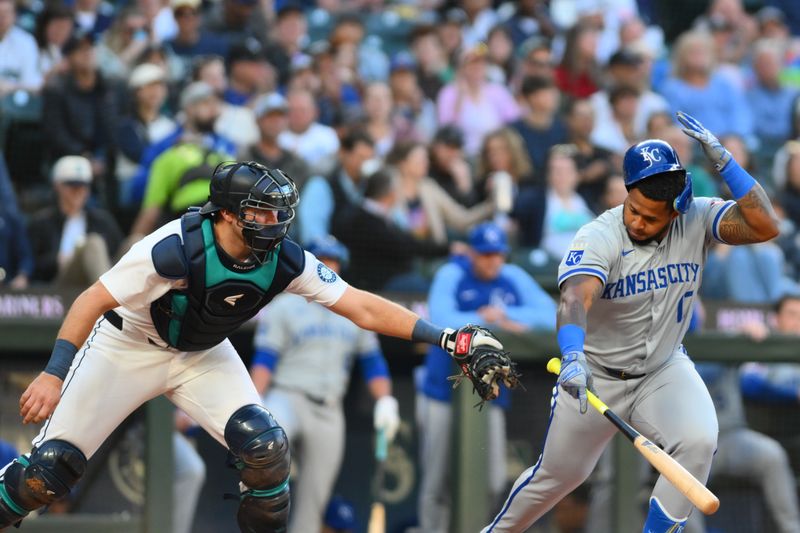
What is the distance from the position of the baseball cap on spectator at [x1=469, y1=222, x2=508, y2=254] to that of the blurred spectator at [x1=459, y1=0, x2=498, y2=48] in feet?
14.6

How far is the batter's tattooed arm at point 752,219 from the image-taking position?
19.2ft

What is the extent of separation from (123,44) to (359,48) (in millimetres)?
2067

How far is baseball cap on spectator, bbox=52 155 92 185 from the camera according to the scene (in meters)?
8.95

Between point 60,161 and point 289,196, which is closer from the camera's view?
point 289,196

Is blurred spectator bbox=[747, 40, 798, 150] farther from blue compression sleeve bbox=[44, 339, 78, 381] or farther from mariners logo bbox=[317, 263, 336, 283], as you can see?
blue compression sleeve bbox=[44, 339, 78, 381]

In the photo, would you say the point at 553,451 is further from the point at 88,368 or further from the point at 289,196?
the point at 88,368

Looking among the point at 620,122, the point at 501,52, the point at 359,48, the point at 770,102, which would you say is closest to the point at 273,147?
the point at 359,48

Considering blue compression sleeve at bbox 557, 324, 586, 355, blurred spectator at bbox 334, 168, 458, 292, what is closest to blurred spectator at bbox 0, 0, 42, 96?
blurred spectator at bbox 334, 168, 458, 292

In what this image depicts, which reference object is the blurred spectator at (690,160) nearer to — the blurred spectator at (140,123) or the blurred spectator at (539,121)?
the blurred spectator at (539,121)

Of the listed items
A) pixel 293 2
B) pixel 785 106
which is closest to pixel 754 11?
pixel 785 106

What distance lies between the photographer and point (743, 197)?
5.88 metres

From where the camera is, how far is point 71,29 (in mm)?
10414

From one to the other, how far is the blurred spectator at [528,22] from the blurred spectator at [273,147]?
3.62 m

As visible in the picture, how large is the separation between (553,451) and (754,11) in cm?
1018
